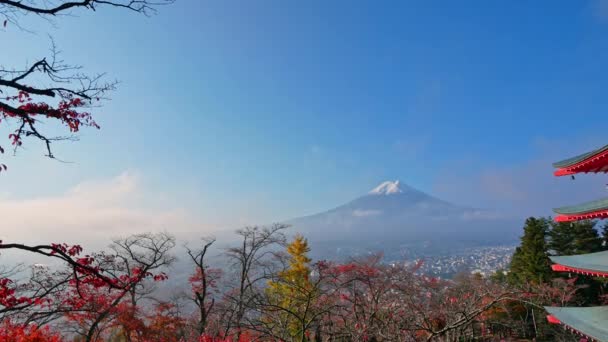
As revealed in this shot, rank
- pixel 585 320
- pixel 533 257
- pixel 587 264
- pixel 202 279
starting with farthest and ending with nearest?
pixel 533 257, pixel 202 279, pixel 587 264, pixel 585 320

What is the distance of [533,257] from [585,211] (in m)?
19.7

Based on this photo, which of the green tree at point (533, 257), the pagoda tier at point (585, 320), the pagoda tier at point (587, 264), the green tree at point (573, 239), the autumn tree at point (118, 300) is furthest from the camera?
the green tree at point (573, 239)

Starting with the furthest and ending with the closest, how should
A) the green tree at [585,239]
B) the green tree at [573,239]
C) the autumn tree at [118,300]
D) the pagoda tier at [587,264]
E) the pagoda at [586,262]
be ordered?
the green tree at [573,239], the green tree at [585,239], the autumn tree at [118,300], the pagoda tier at [587,264], the pagoda at [586,262]

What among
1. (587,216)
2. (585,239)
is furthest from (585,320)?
(585,239)

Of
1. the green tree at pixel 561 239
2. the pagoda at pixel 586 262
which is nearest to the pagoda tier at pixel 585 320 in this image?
the pagoda at pixel 586 262

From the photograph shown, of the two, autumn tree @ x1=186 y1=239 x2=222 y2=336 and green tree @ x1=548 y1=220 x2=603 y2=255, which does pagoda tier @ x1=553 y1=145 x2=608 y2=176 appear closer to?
autumn tree @ x1=186 y1=239 x2=222 y2=336

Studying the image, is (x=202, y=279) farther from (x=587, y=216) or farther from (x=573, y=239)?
(x=573, y=239)

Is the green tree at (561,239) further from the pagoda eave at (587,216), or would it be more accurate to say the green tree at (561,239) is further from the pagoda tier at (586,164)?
the pagoda tier at (586,164)

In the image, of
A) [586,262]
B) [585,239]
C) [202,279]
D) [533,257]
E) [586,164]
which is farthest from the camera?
[585,239]

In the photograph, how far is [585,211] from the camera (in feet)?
22.1

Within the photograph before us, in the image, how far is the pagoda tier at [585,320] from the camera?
6051 millimetres

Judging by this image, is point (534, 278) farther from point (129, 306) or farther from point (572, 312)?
point (129, 306)

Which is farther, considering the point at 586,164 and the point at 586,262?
the point at 586,262

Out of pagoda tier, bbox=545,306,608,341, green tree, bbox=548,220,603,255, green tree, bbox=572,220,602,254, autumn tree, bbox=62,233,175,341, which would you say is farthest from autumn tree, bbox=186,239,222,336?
green tree, bbox=572,220,602,254
